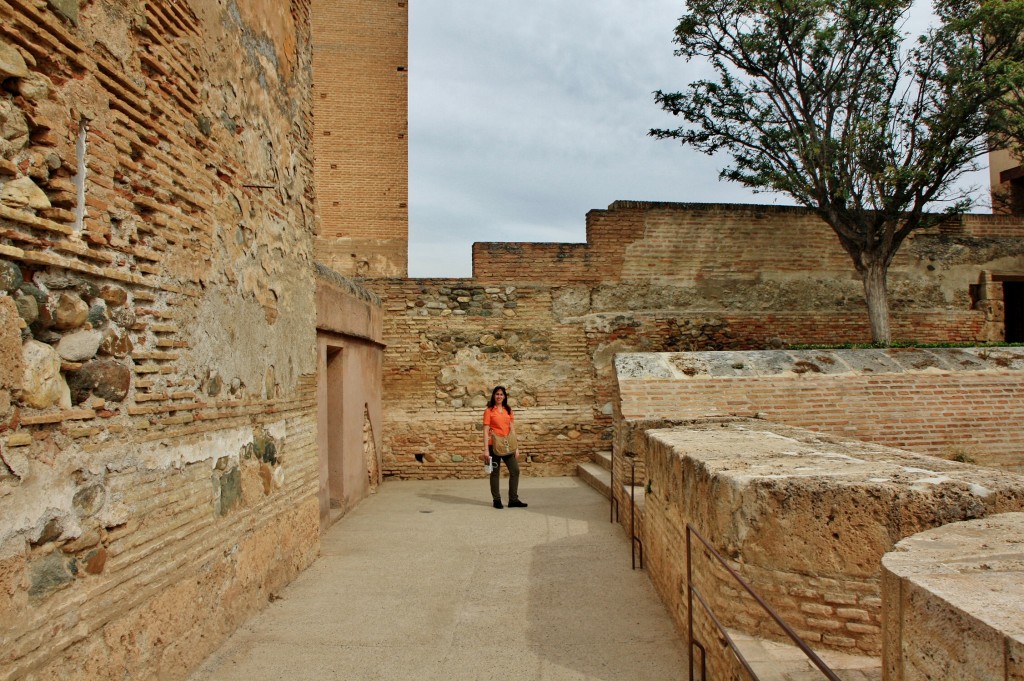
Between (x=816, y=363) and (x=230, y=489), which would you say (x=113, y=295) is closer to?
(x=230, y=489)

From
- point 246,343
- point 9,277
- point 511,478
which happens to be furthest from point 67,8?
point 511,478

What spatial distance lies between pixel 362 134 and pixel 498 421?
916cm

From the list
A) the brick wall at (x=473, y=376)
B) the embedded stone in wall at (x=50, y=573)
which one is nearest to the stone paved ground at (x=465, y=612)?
the embedded stone in wall at (x=50, y=573)

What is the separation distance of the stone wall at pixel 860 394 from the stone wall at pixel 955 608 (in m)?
5.49

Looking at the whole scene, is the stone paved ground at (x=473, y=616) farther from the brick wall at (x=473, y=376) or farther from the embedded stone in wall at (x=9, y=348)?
the brick wall at (x=473, y=376)

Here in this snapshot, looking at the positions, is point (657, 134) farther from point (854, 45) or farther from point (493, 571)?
point (493, 571)

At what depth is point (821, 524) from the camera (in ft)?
10.1

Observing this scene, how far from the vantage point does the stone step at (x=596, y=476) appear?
355 inches

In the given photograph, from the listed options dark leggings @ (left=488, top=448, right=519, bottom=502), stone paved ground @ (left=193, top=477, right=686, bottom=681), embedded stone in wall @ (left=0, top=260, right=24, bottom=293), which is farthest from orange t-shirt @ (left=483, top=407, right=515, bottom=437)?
embedded stone in wall @ (left=0, top=260, right=24, bottom=293)

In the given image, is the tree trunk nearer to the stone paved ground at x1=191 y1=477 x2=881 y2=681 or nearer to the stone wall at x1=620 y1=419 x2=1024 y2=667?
the stone paved ground at x1=191 y1=477 x2=881 y2=681

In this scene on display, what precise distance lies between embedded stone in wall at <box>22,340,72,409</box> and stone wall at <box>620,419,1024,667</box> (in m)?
2.75

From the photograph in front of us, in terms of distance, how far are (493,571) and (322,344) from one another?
2909mm

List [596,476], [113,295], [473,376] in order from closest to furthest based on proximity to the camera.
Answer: [113,295] < [596,476] < [473,376]

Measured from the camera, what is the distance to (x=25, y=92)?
2.68 m
